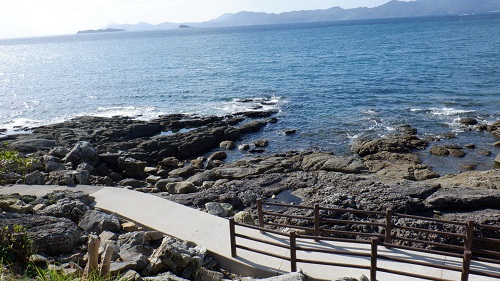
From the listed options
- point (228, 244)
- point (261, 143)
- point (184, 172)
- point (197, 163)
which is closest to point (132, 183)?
point (184, 172)

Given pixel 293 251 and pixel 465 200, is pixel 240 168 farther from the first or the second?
pixel 293 251

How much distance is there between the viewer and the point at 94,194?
17047 millimetres

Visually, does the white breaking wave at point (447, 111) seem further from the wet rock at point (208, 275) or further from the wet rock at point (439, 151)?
the wet rock at point (208, 275)

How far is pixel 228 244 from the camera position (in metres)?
12.7

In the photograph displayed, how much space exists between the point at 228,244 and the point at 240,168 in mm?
11365

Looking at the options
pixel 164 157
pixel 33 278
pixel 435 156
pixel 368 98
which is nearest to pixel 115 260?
pixel 33 278

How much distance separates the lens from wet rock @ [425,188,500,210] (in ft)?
52.0

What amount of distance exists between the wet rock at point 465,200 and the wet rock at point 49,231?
11610mm

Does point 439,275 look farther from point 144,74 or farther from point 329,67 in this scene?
point 144,74

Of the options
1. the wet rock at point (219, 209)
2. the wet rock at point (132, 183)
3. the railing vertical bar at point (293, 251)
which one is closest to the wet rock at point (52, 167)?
the wet rock at point (132, 183)

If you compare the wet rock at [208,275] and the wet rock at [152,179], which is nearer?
the wet rock at [208,275]

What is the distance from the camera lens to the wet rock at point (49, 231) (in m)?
12.4

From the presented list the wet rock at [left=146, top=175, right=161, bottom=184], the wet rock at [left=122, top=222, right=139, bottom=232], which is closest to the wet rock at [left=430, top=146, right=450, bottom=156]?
the wet rock at [left=146, top=175, right=161, bottom=184]

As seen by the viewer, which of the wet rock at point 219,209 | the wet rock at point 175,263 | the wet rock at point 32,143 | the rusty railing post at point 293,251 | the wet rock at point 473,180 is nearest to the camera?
the rusty railing post at point 293,251
